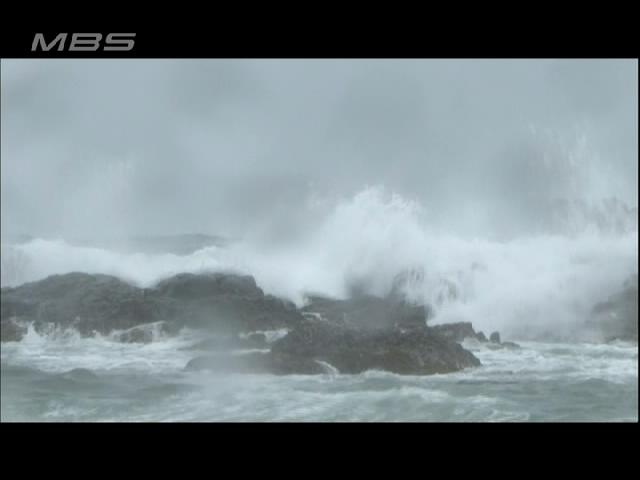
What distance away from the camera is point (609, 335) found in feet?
40.9

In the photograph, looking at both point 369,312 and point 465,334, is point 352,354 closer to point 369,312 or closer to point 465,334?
point 369,312

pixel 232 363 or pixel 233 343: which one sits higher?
pixel 233 343

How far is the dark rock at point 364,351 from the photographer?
1078cm

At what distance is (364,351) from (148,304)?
4.77 m

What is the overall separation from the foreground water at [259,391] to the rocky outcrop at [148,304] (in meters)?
0.42

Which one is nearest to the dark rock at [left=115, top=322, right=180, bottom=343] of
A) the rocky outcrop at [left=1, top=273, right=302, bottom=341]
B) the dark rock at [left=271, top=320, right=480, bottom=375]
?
the rocky outcrop at [left=1, top=273, right=302, bottom=341]

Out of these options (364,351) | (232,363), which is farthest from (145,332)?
(364,351)

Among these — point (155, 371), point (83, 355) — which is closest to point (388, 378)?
point (155, 371)
